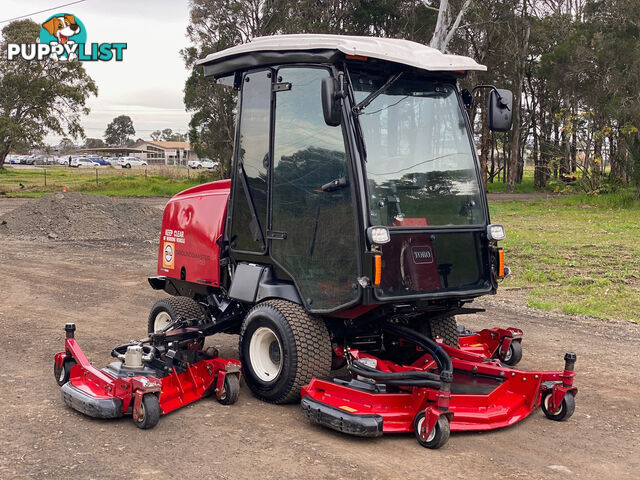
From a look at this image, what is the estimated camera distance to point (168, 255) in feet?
23.6

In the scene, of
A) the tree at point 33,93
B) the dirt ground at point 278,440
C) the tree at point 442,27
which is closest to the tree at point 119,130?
the tree at point 33,93

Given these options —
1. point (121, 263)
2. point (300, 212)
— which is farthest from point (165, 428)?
point (121, 263)

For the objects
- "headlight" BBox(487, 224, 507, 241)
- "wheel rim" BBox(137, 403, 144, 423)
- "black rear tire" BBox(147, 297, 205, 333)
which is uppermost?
"headlight" BBox(487, 224, 507, 241)

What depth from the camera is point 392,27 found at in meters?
36.9

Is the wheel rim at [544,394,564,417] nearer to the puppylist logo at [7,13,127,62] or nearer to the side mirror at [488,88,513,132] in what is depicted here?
the side mirror at [488,88,513,132]

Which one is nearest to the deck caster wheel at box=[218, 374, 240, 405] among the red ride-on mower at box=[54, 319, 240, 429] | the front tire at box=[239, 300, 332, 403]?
the red ride-on mower at box=[54, 319, 240, 429]

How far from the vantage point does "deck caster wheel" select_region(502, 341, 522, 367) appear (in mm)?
6891

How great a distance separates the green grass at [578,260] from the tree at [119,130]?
108485 millimetres

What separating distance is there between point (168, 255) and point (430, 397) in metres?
3.31

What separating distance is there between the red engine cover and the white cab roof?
4.65 ft

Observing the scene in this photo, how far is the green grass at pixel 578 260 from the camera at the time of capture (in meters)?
10.2

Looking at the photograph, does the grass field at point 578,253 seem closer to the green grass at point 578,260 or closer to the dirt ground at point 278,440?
the green grass at point 578,260

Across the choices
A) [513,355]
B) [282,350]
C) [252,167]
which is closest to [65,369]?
[282,350]

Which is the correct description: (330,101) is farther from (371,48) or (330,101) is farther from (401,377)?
(401,377)
